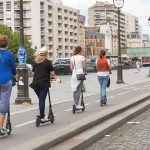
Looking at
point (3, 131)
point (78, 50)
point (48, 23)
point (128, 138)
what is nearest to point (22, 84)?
point (78, 50)

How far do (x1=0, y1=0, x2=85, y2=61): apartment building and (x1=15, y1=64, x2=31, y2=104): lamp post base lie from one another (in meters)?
133

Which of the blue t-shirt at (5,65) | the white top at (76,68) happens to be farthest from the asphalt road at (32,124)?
the blue t-shirt at (5,65)

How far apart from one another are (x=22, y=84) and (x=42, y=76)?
20.8 feet

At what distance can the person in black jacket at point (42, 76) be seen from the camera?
12.0m

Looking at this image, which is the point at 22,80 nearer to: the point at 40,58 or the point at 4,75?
the point at 40,58

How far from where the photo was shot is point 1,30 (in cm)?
11556

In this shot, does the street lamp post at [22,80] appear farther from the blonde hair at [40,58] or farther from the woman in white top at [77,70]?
the blonde hair at [40,58]

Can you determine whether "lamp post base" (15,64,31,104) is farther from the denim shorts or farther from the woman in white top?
the denim shorts

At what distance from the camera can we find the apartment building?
15938 cm

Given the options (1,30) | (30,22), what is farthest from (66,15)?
(1,30)

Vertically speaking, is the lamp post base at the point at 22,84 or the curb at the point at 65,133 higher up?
the lamp post base at the point at 22,84

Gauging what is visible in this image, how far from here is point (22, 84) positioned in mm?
18297

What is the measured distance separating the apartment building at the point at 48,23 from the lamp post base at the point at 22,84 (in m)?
133

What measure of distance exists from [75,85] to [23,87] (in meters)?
3.67
